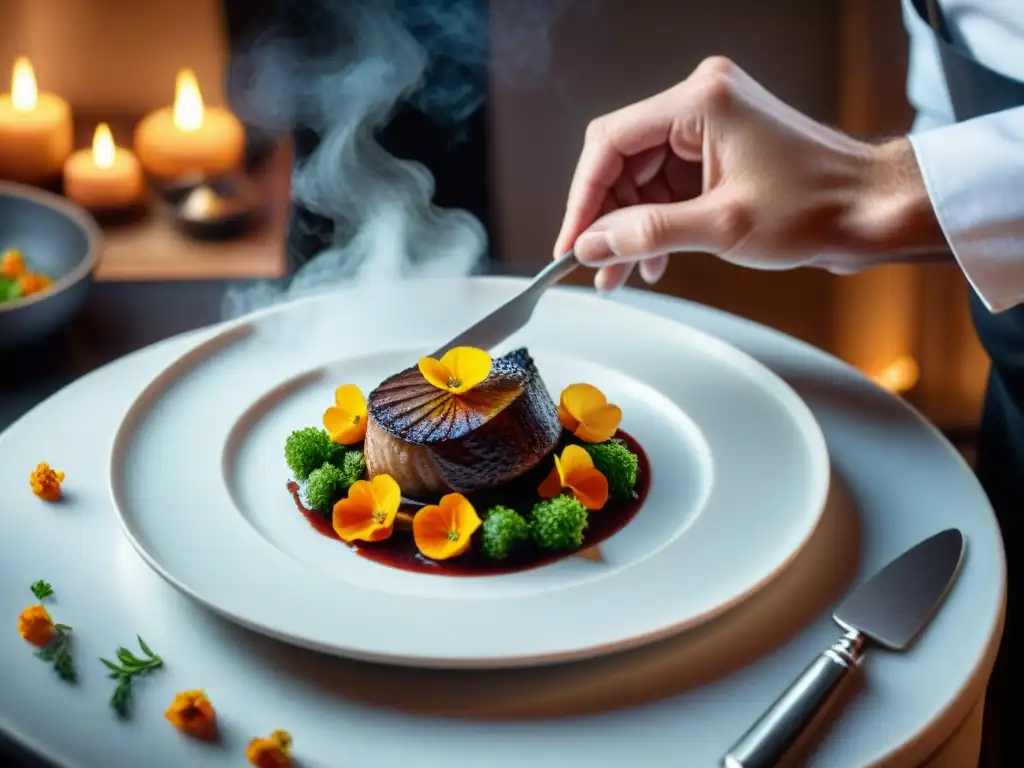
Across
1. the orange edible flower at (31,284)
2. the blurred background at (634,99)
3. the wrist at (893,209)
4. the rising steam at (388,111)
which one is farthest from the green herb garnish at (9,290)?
the wrist at (893,209)

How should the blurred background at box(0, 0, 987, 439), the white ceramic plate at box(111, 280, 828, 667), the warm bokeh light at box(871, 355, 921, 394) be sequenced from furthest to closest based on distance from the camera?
the warm bokeh light at box(871, 355, 921, 394) < the blurred background at box(0, 0, 987, 439) < the white ceramic plate at box(111, 280, 828, 667)

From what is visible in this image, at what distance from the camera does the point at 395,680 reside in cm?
98

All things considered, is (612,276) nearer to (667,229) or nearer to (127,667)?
(667,229)

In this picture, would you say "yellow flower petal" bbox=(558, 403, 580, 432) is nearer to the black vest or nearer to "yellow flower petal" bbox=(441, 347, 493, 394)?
"yellow flower petal" bbox=(441, 347, 493, 394)

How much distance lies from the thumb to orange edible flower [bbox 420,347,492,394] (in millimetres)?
223

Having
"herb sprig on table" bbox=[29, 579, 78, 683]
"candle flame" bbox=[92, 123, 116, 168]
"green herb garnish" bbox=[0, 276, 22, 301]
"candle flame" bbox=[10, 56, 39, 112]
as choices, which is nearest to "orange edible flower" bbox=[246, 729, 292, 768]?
"herb sprig on table" bbox=[29, 579, 78, 683]

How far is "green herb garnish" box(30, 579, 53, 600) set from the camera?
3.45ft

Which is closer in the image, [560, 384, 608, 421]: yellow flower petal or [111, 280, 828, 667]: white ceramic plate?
[111, 280, 828, 667]: white ceramic plate

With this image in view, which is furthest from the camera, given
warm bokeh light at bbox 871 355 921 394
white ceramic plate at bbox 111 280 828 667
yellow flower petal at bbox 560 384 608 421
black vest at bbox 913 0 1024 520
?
warm bokeh light at bbox 871 355 921 394

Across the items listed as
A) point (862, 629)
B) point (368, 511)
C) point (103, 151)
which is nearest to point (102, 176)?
point (103, 151)

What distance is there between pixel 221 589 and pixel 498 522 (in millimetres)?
282

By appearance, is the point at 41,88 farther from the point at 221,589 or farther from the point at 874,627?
the point at 874,627

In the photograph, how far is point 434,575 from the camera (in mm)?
1107

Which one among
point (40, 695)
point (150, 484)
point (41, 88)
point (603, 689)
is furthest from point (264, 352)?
point (41, 88)
